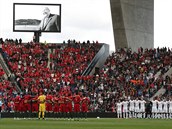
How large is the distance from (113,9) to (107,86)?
1208cm

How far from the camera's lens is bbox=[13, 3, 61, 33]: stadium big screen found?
7269 cm

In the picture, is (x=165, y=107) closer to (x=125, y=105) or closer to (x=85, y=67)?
(x=125, y=105)

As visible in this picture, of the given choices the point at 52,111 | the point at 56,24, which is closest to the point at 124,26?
the point at 56,24

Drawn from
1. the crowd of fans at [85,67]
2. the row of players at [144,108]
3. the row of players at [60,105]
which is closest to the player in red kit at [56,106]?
the row of players at [60,105]

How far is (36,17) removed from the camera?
239 feet

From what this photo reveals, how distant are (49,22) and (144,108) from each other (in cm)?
2117

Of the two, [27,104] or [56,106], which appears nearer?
[27,104]

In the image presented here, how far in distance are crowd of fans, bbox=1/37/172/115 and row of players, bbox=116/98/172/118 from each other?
2574 mm

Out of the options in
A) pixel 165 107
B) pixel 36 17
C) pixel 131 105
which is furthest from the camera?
pixel 36 17

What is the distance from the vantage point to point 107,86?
62.0m

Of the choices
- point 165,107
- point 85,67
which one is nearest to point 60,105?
point 165,107

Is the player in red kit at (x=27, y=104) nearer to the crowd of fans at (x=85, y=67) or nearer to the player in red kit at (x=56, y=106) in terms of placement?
the player in red kit at (x=56, y=106)

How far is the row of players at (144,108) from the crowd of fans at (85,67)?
8.44 feet

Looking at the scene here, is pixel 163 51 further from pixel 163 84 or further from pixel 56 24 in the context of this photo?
pixel 56 24
